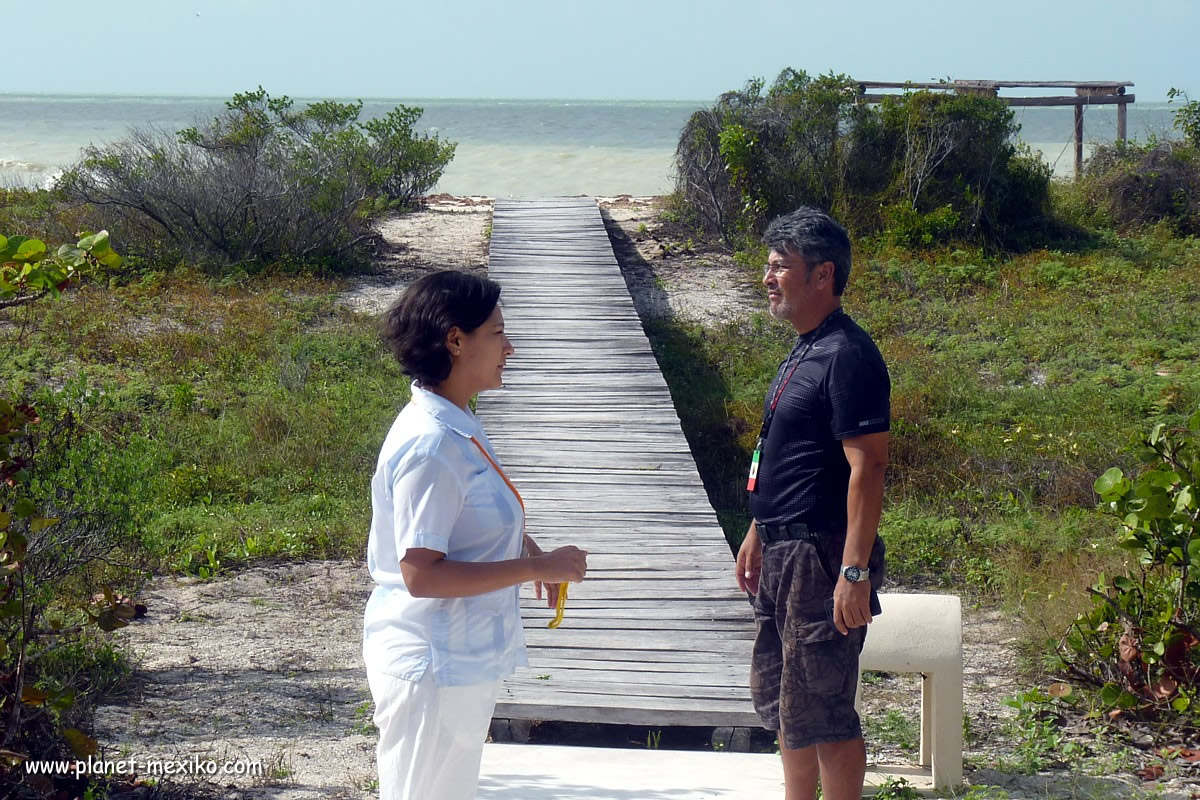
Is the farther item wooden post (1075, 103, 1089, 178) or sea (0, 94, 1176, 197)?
sea (0, 94, 1176, 197)

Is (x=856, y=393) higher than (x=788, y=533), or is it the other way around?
(x=856, y=393)

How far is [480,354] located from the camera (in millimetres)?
2432

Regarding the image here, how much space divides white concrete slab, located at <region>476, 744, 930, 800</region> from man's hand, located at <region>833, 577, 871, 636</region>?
3.23 ft

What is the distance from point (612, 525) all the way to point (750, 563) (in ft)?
9.19

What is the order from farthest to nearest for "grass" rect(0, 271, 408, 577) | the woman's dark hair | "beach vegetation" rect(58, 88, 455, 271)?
"beach vegetation" rect(58, 88, 455, 271)
"grass" rect(0, 271, 408, 577)
the woman's dark hair

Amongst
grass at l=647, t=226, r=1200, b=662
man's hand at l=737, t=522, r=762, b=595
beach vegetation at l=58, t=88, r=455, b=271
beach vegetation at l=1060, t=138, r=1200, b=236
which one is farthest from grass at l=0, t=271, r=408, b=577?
beach vegetation at l=1060, t=138, r=1200, b=236

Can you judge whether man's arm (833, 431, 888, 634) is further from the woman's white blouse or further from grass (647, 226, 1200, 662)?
grass (647, 226, 1200, 662)

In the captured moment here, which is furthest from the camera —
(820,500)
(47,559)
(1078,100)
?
(1078,100)

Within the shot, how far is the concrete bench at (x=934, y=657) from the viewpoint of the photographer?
3621 millimetres

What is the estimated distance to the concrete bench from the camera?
362 centimetres

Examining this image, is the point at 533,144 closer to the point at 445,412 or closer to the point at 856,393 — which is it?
the point at 856,393

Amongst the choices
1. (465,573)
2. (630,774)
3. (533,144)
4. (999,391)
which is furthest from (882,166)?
(533,144)

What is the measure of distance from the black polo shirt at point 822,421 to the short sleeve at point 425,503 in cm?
106

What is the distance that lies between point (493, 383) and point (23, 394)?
7664mm
